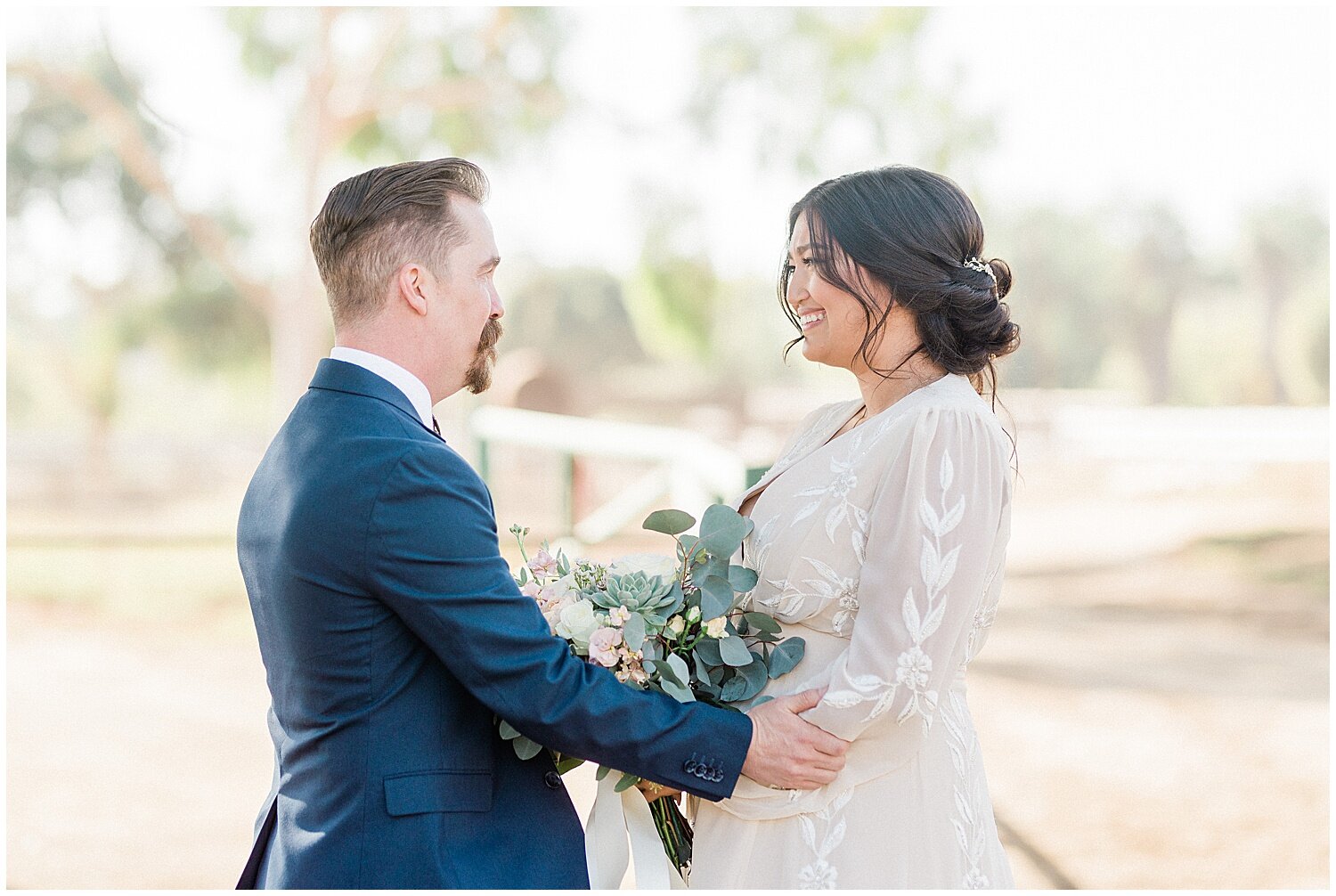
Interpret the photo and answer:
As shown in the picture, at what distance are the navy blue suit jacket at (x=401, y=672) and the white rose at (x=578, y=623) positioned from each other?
79 millimetres

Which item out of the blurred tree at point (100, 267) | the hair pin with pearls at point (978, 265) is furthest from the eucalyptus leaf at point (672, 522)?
the blurred tree at point (100, 267)

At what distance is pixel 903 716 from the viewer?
1.96 meters

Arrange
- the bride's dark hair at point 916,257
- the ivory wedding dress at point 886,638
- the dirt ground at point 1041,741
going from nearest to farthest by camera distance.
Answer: the ivory wedding dress at point 886,638, the bride's dark hair at point 916,257, the dirt ground at point 1041,741

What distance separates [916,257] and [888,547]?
55cm

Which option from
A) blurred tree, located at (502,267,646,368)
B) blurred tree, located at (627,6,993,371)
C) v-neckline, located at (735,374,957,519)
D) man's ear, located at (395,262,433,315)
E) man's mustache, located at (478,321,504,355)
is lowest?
blurred tree, located at (502,267,646,368)

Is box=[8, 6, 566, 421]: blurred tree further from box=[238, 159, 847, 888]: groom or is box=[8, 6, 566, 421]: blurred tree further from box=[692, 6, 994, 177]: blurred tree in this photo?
box=[238, 159, 847, 888]: groom

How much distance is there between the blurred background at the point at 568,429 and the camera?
6312 mm

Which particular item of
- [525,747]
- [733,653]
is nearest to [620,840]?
[525,747]

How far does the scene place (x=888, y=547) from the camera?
1.94 metres

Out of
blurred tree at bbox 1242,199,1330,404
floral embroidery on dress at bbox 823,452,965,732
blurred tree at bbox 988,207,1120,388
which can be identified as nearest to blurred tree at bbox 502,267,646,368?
blurred tree at bbox 988,207,1120,388

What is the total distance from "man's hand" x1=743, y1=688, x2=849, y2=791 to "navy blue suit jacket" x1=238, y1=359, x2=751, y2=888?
107 millimetres

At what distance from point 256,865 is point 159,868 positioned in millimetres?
3693

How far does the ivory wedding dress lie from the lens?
1927 mm

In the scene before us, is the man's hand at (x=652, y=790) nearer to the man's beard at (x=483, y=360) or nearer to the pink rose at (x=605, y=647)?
the pink rose at (x=605, y=647)
